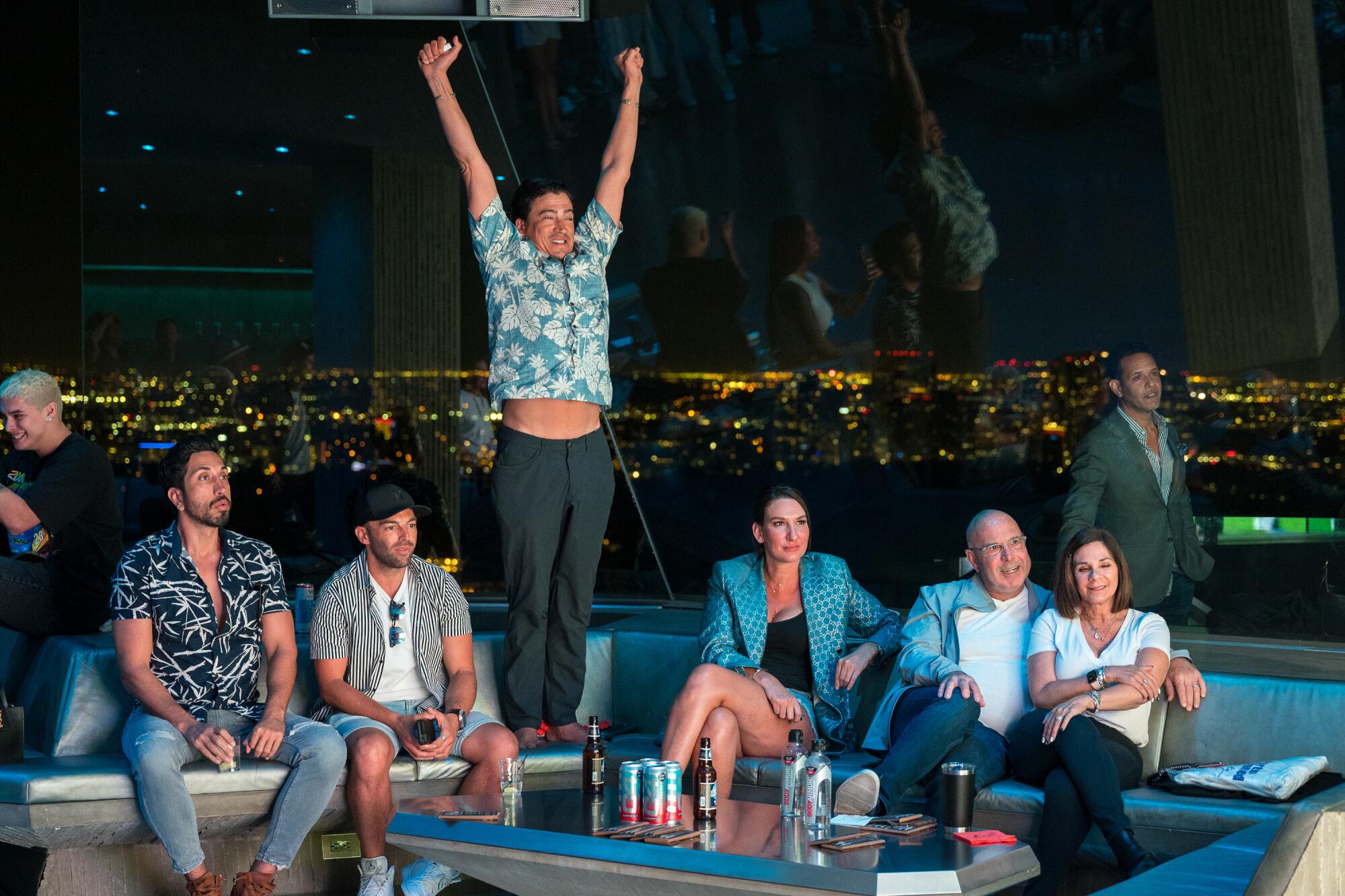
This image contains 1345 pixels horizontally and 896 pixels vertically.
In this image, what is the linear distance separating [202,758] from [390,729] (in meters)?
0.51

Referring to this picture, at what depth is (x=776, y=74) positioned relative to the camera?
6.26 m

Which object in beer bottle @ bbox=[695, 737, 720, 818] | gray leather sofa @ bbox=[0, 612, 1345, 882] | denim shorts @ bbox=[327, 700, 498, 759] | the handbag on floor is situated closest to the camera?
beer bottle @ bbox=[695, 737, 720, 818]

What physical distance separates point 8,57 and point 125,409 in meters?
1.77

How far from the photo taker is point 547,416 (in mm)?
4285

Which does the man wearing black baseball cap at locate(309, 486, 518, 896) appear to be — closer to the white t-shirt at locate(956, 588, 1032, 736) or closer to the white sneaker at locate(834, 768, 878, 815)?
the white sneaker at locate(834, 768, 878, 815)

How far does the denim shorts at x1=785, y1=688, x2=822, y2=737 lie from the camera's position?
4.17 metres

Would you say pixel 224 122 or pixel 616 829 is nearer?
pixel 616 829

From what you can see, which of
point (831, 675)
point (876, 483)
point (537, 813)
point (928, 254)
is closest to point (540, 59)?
point (928, 254)

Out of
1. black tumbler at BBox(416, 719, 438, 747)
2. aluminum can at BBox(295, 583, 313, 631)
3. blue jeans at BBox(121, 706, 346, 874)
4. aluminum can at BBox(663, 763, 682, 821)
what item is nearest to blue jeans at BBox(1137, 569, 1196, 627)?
aluminum can at BBox(663, 763, 682, 821)

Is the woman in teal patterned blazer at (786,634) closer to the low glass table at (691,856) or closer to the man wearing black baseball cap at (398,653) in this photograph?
the low glass table at (691,856)

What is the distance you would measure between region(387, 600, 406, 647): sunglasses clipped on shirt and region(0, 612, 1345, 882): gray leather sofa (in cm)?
36

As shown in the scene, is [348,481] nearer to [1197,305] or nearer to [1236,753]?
[1197,305]

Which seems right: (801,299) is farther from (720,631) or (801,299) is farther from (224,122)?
(224,122)

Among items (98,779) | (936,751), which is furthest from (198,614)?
(936,751)
